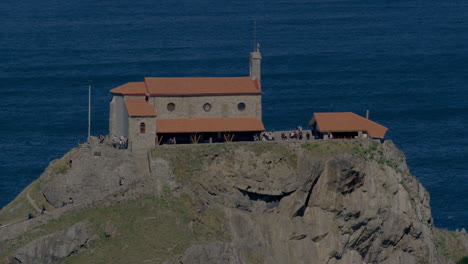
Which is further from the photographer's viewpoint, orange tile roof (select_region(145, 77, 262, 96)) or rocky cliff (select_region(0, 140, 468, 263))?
orange tile roof (select_region(145, 77, 262, 96))

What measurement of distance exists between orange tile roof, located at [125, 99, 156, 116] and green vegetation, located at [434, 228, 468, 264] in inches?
1446

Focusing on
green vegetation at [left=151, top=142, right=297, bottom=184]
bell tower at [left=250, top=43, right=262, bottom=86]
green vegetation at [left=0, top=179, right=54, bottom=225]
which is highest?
bell tower at [left=250, top=43, right=262, bottom=86]

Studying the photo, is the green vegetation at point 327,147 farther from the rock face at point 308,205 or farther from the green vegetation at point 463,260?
the green vegetation at point 463,260

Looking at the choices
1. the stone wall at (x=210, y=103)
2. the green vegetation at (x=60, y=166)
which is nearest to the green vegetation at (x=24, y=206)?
the green vegetation at (x=60, y=166)

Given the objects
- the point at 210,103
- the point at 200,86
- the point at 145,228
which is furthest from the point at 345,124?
the point at 145,228

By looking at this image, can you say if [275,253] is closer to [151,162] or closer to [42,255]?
[151,162]

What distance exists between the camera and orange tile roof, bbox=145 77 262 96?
13512cm

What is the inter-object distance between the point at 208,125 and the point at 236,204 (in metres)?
10.1

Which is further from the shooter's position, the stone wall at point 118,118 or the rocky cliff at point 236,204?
the stone wall at point 118,118

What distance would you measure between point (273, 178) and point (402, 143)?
53261 mm

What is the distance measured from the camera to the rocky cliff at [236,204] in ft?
403

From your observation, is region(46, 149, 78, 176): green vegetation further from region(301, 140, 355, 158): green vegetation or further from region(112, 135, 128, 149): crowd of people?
region(301, 140, 355, 158): green vegetation

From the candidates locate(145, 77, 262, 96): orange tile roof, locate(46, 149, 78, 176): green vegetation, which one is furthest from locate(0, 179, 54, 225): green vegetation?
locate(145, 77, 262, 96): orange tile roof

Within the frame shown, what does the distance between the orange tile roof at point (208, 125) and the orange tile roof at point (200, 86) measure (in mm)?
2918
